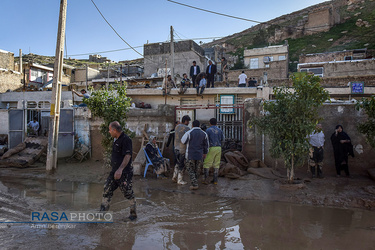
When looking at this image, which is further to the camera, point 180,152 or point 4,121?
point 4,121

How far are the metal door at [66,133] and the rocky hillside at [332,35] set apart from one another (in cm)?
3105

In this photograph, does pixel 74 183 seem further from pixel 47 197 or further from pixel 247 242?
pixel 247 242

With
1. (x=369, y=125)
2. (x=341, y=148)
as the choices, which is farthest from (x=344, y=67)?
(x=369, y=125)

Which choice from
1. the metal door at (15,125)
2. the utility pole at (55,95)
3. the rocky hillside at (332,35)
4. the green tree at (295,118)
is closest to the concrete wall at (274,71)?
the rocky hillside at (332,35)

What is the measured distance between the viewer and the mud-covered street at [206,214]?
4027mm

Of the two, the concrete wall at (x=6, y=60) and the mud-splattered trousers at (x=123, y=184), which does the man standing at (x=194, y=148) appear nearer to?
the mud-splattered trousers at (x=123, y=184)

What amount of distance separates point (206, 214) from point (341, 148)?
4.61 m

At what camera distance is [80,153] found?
10781mm

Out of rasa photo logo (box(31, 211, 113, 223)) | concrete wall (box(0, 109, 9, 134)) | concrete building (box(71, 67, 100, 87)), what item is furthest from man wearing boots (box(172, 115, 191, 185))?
concrete building (box(71, 67, 100, 87))

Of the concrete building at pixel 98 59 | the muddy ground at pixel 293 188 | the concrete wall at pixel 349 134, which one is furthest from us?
the concrete building at pixel 98 59

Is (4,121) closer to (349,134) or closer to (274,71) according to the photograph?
(349,134)

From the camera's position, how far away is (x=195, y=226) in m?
4.69

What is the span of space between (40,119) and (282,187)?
10.6 meters

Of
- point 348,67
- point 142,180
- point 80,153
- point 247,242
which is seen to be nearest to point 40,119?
point 80,153
